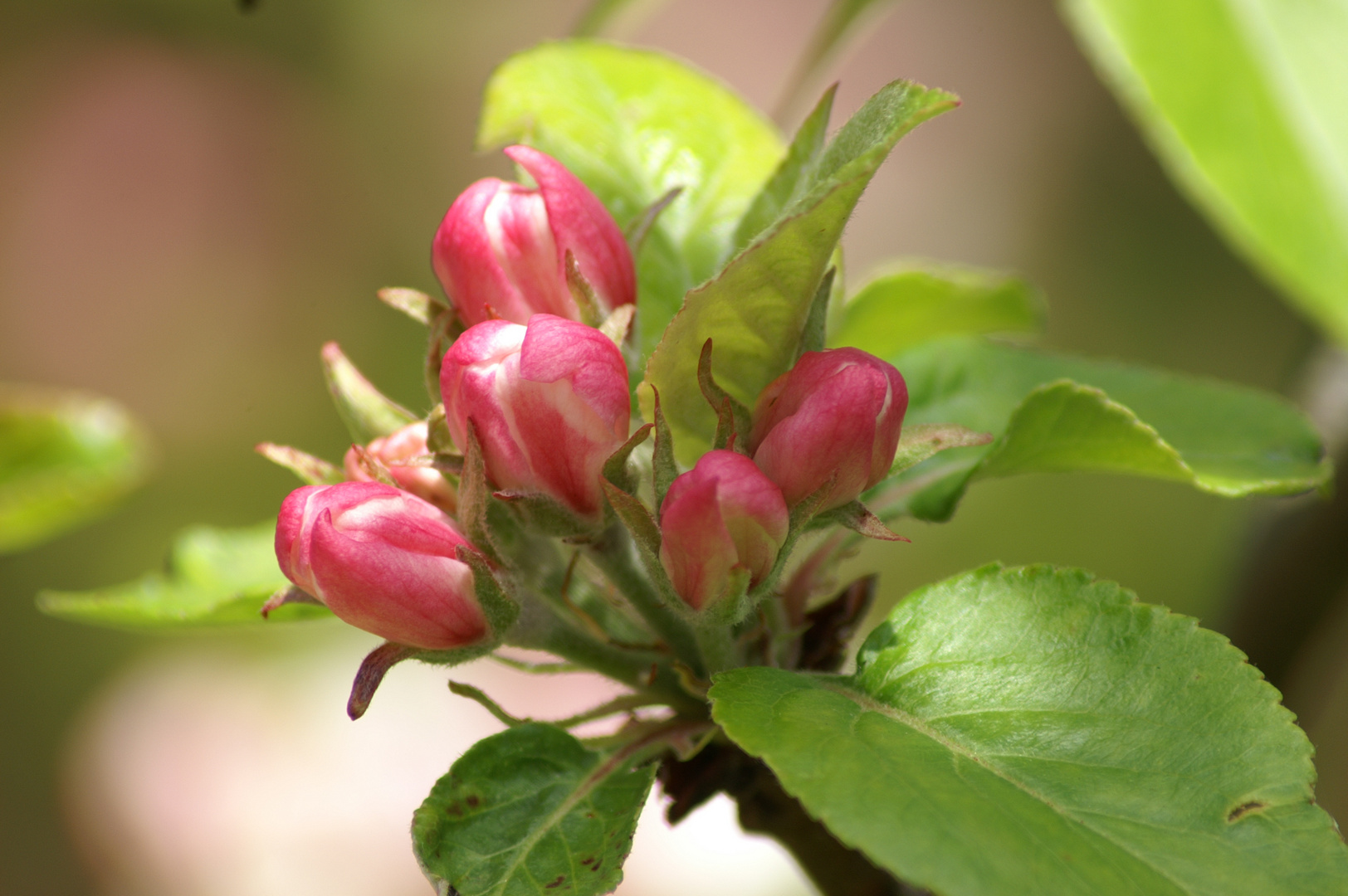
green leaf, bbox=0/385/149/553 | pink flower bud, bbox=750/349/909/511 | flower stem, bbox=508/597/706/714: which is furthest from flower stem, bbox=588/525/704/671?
green leaf, bbox=0/385/149/553

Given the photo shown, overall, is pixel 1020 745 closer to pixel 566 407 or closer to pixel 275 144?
pixel 566 407

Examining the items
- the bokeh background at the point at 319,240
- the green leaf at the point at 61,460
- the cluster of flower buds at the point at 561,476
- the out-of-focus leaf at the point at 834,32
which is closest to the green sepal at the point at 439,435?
the cluster of flower buds at the point at 561,476

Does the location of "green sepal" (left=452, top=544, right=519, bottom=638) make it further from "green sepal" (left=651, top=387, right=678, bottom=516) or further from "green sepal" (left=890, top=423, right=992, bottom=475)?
"green sepal" (left=890, top=423, right=992, bottom=475)

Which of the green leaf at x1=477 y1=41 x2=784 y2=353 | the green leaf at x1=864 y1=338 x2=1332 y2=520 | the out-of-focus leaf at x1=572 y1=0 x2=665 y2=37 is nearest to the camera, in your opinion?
the green leaf at x1=864 y1=338 x2=1332 y2=520

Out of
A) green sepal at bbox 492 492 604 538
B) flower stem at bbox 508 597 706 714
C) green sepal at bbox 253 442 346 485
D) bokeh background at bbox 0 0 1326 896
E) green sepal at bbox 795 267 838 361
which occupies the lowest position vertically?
bokeh background at bbox 0 0 1326 896

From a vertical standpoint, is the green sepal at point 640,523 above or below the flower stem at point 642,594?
above

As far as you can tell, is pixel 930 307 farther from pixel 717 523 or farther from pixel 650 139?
pixel 717 523

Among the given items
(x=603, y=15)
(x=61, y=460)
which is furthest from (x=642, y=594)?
(x=61, y=460)

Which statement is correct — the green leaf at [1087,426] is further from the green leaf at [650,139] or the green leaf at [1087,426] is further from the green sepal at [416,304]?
the green sepal at [416,304]
